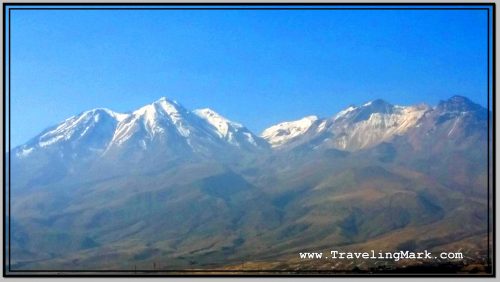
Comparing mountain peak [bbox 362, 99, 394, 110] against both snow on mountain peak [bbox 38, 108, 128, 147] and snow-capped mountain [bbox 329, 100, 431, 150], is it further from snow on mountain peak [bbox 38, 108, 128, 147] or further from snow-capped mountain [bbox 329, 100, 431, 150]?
snow on mountain peak [bbox 38, 108, 128, 147]

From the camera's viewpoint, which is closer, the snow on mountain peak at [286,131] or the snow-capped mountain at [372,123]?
the snow on mountain peak at [286,131]

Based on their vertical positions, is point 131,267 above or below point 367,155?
below

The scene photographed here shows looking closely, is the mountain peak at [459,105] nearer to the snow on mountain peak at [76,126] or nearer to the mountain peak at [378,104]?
the mountain peak at [378,104]

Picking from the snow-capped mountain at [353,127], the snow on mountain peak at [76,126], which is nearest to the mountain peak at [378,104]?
the snow-capped mountain at [353,127]

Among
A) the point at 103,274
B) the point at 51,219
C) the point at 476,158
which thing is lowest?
the point at 103,274

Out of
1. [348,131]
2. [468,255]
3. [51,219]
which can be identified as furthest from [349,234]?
[51,219]

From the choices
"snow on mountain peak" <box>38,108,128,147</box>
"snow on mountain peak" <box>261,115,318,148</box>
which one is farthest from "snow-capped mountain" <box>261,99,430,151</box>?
"snow on mountain peak" <box>38,108,128,147</box>

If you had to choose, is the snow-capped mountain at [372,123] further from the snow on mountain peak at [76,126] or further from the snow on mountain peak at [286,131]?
the snow on mountain peak at [76,126]

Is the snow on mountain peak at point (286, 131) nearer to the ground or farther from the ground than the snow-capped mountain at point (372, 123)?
nearer to the ground

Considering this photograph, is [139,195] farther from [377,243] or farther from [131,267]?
[377,243]
